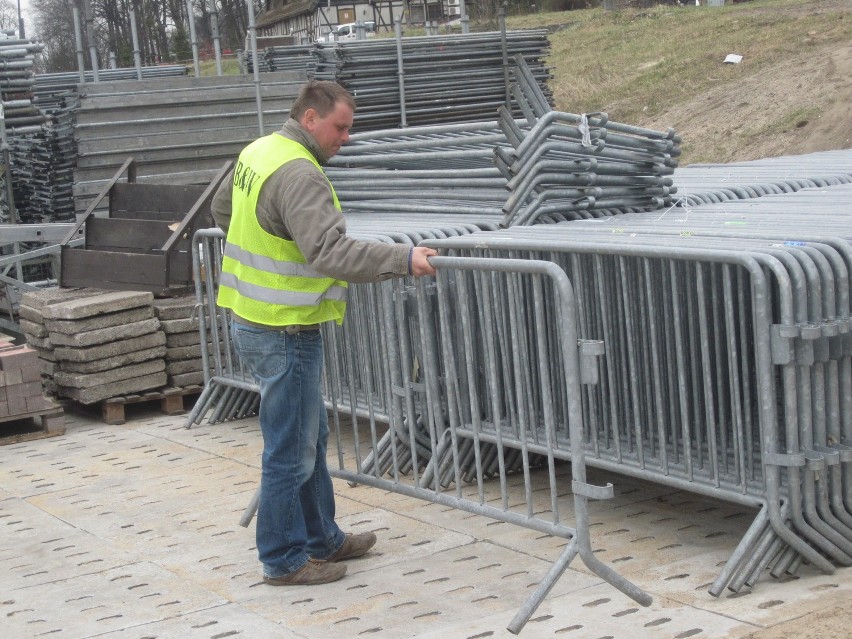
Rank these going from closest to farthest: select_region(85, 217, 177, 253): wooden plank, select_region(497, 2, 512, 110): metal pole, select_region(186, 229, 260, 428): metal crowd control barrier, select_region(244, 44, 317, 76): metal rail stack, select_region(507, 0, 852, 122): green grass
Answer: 1. select_region(186, 229, 260, 428): metal crowd control barrier
2. select_region(85, 217, 177, 253): wooden plank
3. select_region(497, 2, 512, 110): metal pole
4. select_region(244, 44, 317, 76): metal rail stack
5. select_region(507, 0, 852, 122): green grass

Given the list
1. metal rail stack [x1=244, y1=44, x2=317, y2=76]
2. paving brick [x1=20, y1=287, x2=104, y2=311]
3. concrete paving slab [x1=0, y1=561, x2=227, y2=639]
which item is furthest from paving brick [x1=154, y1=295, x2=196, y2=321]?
metal rail stack [x1=244, y1=44, x2=317, y2=76]

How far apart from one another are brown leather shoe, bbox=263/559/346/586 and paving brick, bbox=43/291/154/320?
4006 mm

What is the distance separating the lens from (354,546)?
5707mm

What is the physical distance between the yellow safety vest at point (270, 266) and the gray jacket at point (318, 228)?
7cm

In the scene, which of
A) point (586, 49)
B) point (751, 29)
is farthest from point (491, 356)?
point (586, 49)

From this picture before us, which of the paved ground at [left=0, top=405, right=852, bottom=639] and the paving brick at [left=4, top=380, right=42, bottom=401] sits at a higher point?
the paving brick at [left=4, top=380, right=42, bottom=401]

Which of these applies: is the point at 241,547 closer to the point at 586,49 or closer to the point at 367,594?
the point at 367,594

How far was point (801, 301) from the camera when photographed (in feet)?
16.0

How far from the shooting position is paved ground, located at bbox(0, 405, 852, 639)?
15.9 ft

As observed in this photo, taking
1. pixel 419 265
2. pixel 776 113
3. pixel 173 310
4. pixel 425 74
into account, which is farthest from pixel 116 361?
pixel 776 113

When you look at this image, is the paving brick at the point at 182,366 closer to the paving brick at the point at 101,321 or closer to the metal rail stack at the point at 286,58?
the paving brick at the point at 101,321

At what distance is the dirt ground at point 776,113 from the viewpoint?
22.5 metres

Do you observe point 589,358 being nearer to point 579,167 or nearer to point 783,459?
point 783,459

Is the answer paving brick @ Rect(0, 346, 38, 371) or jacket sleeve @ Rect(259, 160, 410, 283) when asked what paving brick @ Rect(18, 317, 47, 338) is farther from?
jacket sleeve @ Rect(259, 160, 410, 283)
